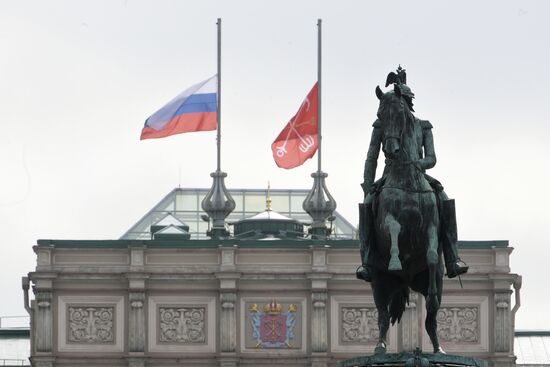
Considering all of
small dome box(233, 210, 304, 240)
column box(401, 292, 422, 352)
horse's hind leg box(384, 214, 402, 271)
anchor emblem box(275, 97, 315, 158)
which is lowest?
horse's hind leg box(384, 214, 402, 271)

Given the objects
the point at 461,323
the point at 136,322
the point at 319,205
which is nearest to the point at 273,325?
the point at 136,322

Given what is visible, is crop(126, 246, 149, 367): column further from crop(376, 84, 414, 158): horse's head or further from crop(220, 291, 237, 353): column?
crop(376, 84, 414, 158): horse's head

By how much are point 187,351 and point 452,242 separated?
80.5 meters

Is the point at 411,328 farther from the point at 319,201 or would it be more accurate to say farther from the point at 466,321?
the point at 319,201

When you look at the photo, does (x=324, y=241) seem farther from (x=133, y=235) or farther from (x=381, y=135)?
(x=381, y=135)

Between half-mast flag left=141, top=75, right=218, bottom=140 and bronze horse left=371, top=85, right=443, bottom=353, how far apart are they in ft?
260

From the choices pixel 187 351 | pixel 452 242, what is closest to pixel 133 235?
pixel 187 351

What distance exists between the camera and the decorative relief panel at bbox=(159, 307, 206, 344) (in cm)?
11756

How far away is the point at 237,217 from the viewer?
132 m

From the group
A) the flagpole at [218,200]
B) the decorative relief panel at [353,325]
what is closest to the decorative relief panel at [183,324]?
the flagpole at [218,200]

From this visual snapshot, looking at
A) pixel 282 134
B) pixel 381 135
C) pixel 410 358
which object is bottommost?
pixel 410 358

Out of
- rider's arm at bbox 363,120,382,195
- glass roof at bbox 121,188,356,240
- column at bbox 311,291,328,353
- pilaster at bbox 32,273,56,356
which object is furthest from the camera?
glass roof at bbox 121,188,356,240

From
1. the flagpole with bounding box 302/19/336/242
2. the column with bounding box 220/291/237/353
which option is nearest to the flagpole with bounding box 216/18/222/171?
the flagpole with bounding box 302/19/336/242

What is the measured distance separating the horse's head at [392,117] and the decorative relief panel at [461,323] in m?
80.0
